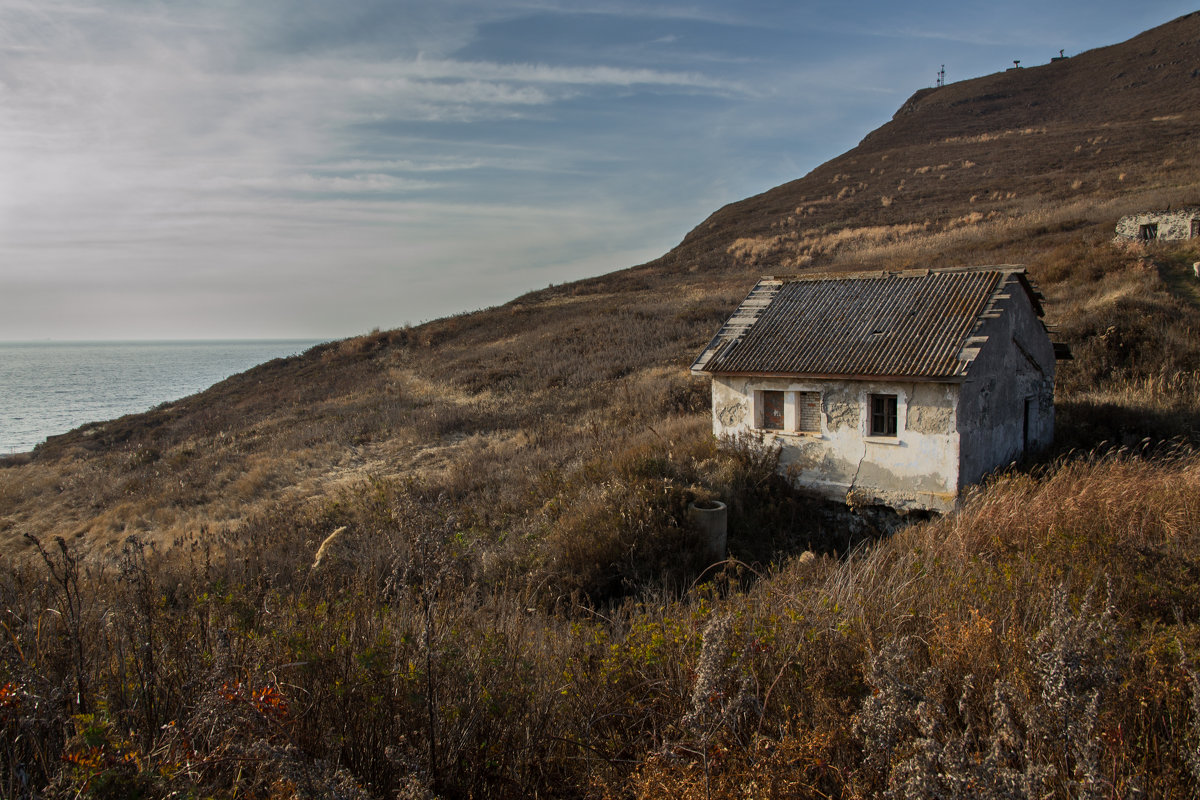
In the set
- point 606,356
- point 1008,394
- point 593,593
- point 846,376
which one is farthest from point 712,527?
point 606,356

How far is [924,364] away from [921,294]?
2.82m

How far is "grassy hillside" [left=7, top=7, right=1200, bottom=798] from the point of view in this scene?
92.4 inches

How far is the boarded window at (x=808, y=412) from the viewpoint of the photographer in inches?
493

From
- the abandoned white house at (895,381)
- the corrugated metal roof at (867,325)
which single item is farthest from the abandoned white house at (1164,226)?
the corrugated metal roof at (867,325)

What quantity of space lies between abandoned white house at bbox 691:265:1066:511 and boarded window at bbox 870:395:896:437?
0.02 m

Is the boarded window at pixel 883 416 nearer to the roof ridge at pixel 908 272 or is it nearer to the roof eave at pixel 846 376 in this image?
the roof eave at pixel 846 376

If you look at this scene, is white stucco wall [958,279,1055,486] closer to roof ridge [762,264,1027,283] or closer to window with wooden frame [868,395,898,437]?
roof ridge [762,264,1027,283]

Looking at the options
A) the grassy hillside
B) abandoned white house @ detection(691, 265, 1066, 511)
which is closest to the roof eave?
abandoned white house @ detection(691, 265, 1066, 511)

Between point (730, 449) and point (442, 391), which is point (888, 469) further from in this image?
point (442, 391)

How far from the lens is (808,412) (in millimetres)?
12633

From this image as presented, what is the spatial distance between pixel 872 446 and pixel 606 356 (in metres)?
15.2

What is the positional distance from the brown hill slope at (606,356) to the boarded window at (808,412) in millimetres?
2284

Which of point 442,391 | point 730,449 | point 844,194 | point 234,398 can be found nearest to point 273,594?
point 730,449

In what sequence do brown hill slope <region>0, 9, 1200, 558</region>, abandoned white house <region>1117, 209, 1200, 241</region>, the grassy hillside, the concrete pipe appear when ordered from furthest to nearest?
abandoned white house <region>1117, 209, 1200, 241</region> → brown hill slope <region>0, 9, 1200, 558</region> → the concrete pipe → the grassy hillside
